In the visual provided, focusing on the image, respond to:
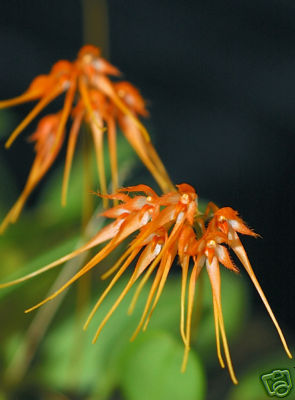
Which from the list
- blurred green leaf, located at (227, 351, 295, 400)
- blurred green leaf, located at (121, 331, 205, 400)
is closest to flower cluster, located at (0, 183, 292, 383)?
blurred green leaf, located at (121, 331, 205, 400)

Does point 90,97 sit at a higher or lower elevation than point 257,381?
higher

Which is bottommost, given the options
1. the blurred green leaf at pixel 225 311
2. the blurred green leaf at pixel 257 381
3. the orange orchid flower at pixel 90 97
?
the blurred green leaf at pixel 257 381

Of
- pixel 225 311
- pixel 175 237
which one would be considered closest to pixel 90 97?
pixel 175 237

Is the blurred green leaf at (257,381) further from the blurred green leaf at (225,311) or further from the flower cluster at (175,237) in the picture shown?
the flower cluster at (175,237)

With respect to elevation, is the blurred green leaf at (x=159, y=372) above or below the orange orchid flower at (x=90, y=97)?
below

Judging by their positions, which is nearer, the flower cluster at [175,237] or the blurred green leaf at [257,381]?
the flower cluster at [175,237]

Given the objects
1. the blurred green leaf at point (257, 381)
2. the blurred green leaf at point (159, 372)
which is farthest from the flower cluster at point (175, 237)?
the blurred green leaf at point (257, 381)

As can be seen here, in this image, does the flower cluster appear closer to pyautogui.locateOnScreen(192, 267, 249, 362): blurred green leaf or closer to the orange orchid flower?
the orange orchid flower

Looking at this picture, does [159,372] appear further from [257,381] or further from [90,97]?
[90,97]
